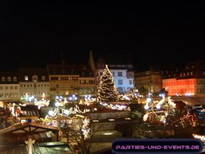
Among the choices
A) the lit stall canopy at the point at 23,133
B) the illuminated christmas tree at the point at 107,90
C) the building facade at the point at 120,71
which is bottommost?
the lit stall canopy at the point at 23,133

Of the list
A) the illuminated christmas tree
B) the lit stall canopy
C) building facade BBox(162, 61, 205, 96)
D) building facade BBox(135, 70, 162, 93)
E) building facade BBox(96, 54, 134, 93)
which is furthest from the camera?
building facade BBox(135, 70, 162, 93)

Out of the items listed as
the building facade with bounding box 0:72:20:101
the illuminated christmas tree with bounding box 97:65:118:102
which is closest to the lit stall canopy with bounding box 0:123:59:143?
the illuminated christmas tree with bounding box 97:65:118:102

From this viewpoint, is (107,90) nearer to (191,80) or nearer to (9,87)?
(191,80)

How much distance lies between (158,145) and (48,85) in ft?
227

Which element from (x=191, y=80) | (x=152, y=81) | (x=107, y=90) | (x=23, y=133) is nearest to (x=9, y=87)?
(x=107, y=90)

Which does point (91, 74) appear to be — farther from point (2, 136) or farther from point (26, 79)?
point (2, 136)

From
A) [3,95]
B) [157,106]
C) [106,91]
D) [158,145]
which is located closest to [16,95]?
[3,95]

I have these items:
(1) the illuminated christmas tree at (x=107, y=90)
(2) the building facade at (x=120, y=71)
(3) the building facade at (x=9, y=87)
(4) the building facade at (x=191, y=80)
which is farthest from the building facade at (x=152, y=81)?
(1) the illuminated christmas tree at (x=107, y=90)

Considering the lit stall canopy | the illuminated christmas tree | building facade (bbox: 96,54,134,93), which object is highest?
building facade (bbox: 96,54,134,93)

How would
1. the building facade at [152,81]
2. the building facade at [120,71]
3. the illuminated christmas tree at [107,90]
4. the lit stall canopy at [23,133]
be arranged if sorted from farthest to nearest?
the building facade at [152,81], the building facade at [120,71], the illuminated christmas tree at [107,90], the lit stall canopy at [23,133]

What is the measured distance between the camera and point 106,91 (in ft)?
147

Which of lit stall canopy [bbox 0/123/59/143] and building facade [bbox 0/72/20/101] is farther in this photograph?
building facade [bbox 0/72/20/101]

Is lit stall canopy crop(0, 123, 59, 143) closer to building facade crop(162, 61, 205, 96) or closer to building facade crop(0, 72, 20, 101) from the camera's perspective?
building facade crop(162, 61, 205, 96)

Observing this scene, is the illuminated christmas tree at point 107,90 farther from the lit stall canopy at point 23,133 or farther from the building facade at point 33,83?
the lit stall canopy at point 23,133
